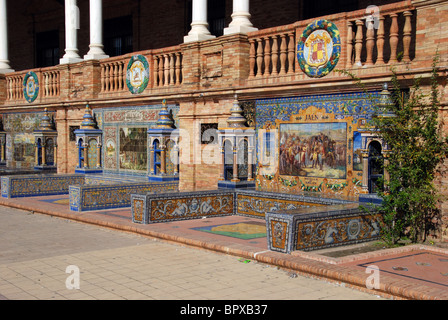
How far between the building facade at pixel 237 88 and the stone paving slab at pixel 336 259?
4.55 ft

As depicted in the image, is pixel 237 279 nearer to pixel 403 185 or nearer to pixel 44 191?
pixel 403 185

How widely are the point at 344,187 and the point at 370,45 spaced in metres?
2.64

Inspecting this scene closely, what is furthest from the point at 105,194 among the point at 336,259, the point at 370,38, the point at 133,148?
the point at 336,259

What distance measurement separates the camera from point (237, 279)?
6.96 meters

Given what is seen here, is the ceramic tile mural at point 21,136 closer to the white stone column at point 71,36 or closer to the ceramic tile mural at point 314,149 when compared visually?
the white stone column at point 71,36

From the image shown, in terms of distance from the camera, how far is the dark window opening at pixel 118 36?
21797mm

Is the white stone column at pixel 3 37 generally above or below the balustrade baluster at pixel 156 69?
above

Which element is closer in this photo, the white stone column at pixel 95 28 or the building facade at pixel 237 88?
the building facade at pixel 237 88

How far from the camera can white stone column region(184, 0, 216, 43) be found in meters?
13.8

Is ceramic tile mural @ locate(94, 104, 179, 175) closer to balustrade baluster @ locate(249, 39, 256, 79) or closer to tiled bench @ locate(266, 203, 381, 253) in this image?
balustrade baluster @ locate(249, 39, 256, 79)

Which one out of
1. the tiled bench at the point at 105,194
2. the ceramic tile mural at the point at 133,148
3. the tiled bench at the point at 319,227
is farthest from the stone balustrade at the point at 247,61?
the tiled bench at the point at 319,227

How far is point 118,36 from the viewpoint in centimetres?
2228

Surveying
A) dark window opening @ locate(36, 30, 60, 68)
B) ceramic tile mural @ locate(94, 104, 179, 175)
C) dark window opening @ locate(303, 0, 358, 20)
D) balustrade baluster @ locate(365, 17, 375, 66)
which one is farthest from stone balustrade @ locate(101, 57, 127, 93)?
dark window opening @ locate(36, 30, 60, 68)

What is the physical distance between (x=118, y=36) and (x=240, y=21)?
34.8 ft
